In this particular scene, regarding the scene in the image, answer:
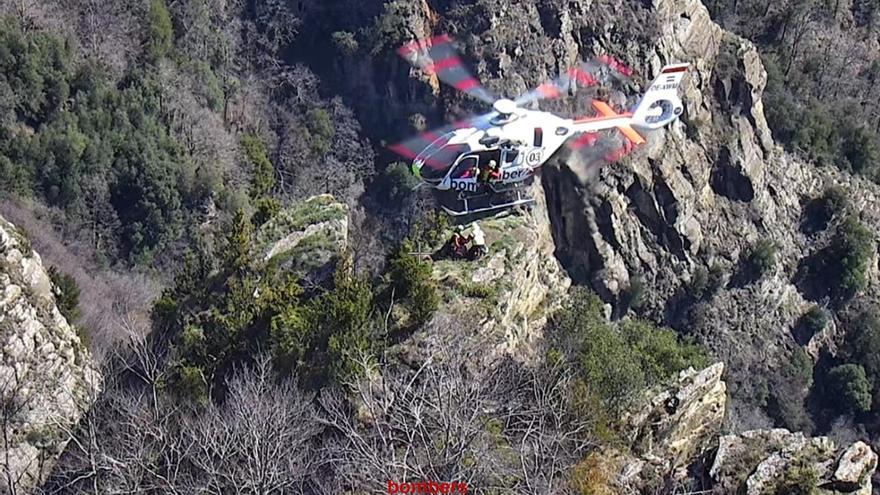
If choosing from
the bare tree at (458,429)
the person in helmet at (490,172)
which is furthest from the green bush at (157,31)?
the bare tree at (458,429)

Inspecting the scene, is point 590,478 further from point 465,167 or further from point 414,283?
point 465,167

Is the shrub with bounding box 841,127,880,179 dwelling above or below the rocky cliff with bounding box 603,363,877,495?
below

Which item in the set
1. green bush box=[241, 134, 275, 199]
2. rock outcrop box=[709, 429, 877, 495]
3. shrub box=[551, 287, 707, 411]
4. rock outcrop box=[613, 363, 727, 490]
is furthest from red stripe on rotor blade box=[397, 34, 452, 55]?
rock outcrop box=[709, 429, 877, 495]

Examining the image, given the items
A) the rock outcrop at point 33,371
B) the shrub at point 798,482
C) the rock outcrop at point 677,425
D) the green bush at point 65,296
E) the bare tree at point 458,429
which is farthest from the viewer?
the green bush at point 65,296

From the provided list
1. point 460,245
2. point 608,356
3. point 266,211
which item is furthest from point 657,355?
point 266,211

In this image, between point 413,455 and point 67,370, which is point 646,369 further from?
point 67,370

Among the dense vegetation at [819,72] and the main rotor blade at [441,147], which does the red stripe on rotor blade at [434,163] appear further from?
the dense vegetation at [819,72]

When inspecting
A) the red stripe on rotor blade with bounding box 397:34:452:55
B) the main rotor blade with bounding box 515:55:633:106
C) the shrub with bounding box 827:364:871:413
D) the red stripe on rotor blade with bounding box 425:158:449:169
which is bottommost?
the shrub with bounding box 827:364:871:413

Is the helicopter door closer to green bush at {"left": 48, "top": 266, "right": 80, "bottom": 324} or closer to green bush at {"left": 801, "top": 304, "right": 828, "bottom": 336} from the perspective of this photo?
green bush at {"left": 48, "top": 266, "right": 80, "bottom": 324}
